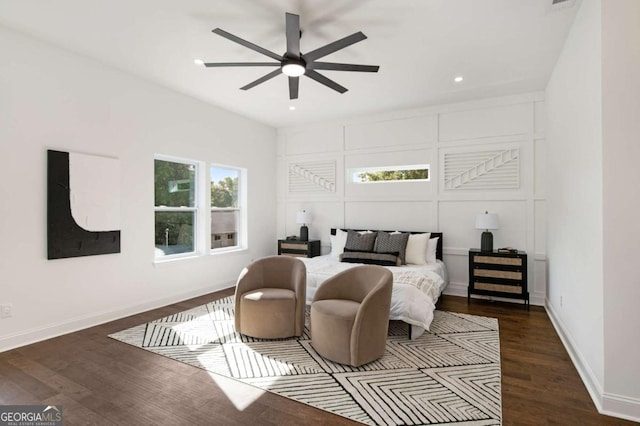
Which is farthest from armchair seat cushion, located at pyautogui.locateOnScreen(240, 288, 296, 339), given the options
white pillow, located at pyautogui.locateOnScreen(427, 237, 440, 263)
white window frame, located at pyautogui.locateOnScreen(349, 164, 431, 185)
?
white window frame, located at pyautogui.locateOnScreen(349, 164, 431, 185)

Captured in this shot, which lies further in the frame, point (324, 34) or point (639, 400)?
point (324, 34)

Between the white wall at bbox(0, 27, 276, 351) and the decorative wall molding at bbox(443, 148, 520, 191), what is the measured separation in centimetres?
386

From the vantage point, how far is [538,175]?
15.2ft

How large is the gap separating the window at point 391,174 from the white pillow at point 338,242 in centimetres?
108

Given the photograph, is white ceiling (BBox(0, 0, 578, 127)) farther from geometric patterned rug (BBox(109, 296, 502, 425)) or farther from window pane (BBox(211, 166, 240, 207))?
geometric patterned rug (BBox(109, 296, 502, 425))

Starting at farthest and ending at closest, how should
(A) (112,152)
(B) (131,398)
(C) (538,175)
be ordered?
(C) (538,175) < (A) (112,152) < (B) (131,398)

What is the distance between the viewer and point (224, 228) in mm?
5738

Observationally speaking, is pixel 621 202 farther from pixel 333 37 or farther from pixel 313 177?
pixel 313 177

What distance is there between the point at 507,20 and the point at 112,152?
4433 mm

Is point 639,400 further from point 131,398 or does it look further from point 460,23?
point 131,398

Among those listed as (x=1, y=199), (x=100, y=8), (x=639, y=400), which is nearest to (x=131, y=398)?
(x=1, y=199)

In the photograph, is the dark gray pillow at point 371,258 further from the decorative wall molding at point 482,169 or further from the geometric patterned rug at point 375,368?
the decorative wall molding at point 482,169

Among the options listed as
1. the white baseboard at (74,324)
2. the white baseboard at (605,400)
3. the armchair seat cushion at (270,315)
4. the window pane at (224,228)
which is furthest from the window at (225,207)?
the white baseboard at (605,400)

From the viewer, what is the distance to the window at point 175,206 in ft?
15.1
